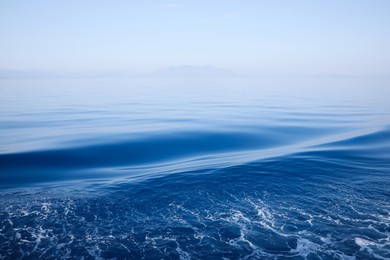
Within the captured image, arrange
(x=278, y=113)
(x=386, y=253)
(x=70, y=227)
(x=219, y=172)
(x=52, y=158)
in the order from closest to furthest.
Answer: (x=386, y=253) → (x=70, y=227) → (x=219, y=172) → (x=52, y=158) → (x=278, y=113)

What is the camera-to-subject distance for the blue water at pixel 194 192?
9.12 m

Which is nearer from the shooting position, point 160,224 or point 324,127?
point 160,224

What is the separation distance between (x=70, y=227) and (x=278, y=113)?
1223 inches

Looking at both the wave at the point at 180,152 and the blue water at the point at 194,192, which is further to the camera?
the wave at the point at 180,152

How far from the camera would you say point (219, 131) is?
84.7ft

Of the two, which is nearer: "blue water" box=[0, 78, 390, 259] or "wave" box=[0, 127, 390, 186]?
"blue water" box=[0, 78, 390, 259]

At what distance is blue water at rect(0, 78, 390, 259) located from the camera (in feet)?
29.9

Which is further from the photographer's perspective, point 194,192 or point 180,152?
point 180,152

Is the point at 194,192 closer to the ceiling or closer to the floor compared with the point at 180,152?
closer to the floor

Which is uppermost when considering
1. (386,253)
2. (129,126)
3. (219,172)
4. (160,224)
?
(129,126)

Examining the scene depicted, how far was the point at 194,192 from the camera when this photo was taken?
1333 cm

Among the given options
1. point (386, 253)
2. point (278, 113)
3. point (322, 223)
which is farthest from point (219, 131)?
point (386, 253)

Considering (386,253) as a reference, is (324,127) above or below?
above

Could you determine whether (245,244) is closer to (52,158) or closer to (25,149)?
(52,158)
